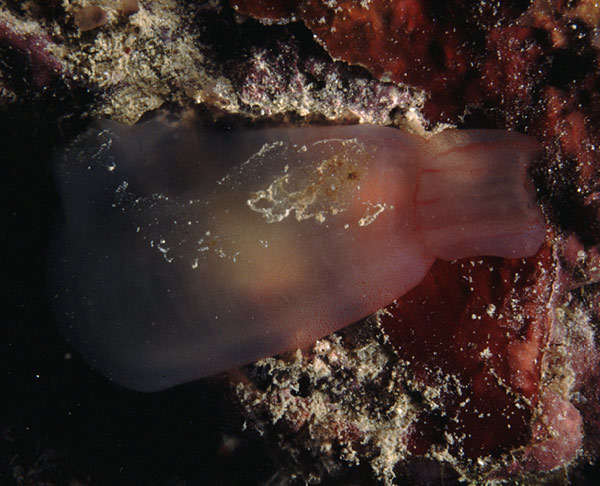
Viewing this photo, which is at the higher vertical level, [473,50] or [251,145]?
[473,50]

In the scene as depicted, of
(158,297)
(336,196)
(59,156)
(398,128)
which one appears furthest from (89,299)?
(398,128)

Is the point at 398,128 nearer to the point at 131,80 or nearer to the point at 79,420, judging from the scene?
the point at 131,80

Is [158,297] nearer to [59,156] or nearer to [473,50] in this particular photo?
[59,156]

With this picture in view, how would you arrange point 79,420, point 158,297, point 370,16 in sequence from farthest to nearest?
point 79,420 < point 158,297 < point 370,16

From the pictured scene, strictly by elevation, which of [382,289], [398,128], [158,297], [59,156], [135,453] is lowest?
[135,453]

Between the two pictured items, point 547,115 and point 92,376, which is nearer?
point 547,115

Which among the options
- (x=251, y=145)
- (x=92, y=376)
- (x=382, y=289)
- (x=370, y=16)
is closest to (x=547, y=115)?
(x=370, y=16)

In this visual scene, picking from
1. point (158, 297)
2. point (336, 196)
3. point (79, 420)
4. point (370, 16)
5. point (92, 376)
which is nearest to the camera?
point (370, 16)
